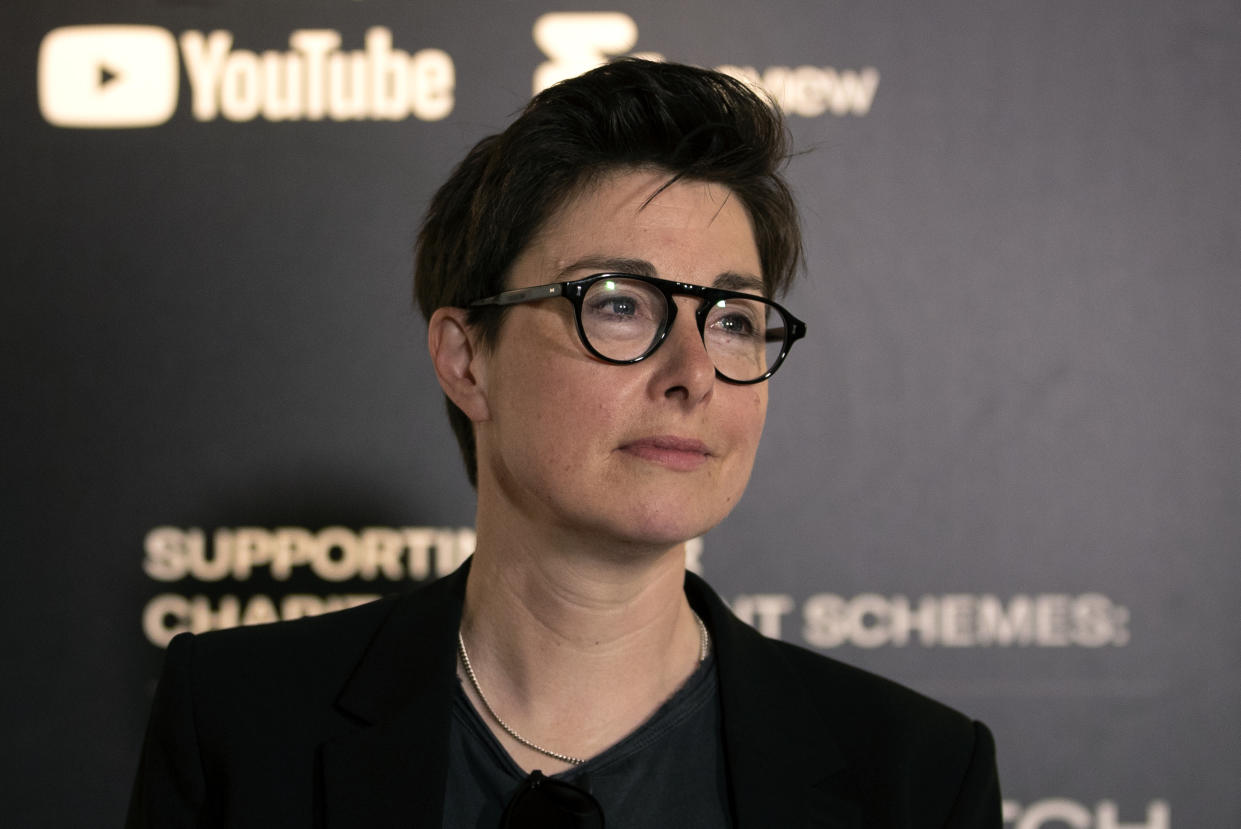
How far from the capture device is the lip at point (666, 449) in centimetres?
117

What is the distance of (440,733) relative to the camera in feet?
3.95

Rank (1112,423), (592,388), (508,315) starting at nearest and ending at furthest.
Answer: (592,388)
(508,315)
(1112,423)

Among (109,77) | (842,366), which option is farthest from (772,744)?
(109,77)

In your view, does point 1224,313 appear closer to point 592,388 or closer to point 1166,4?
point 1166,4

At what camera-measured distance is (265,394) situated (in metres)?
1.90

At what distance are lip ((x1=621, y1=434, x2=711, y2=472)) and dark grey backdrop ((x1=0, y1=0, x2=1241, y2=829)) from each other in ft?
2.40

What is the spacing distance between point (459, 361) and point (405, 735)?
0.44 m

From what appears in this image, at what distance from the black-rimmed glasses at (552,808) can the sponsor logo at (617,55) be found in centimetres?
118

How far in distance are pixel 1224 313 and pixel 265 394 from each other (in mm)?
1592

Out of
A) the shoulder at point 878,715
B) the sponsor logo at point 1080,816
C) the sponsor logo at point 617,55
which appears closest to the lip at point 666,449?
the shoulder at point 878,715

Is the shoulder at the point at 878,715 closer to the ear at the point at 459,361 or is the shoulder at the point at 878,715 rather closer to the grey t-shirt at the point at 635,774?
the grey t-shirt at the point at 635,774

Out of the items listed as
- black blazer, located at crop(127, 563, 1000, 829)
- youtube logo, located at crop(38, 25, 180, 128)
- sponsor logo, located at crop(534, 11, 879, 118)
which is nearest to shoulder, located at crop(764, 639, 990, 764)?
black blazer, located at crop(127, 563, 1000, 829)

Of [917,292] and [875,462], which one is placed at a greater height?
[917,292]

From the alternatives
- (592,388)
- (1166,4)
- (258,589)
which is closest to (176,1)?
(258,589)
